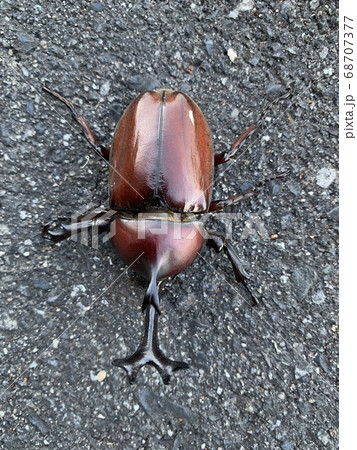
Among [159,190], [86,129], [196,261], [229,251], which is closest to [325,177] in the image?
[229,251]

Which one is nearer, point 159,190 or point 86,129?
point 159,190

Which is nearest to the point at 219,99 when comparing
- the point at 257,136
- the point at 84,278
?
the point at 257,136

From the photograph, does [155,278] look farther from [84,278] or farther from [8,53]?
[8,53]

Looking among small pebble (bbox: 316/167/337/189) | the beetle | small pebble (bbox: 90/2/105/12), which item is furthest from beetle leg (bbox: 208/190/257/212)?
small pebble (bbox: 90/2/105/12)

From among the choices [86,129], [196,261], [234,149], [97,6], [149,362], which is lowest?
[149,362]

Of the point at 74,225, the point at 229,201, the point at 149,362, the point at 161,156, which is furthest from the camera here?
the point at 229,201

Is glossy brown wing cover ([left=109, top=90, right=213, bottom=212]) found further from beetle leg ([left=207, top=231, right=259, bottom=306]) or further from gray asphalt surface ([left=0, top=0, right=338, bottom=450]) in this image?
gray asphalt surface ([left=0, top=0, right=338, bottom=450])

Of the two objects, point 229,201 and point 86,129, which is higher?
point 86,129

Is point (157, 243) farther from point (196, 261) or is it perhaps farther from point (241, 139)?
point (241, 139)
